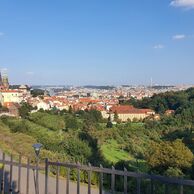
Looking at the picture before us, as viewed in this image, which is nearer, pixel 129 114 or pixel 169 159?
pixel 169 159

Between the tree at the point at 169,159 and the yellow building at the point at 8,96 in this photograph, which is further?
the yellow building at the point at 8,96

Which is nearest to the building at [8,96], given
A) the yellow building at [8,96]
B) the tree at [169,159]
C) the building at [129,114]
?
the yellow building at [8,96]

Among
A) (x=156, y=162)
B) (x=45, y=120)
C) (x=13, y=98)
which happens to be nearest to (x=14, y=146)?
(x=156, y=162)

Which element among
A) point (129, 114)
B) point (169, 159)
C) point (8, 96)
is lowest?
point (129, 114)

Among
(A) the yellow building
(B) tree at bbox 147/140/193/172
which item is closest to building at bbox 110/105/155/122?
(A) the yellow building

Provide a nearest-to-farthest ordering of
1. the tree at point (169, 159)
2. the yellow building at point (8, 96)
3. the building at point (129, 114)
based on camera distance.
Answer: the tree at point (169, 159), the yellow building at point (8, 96), the building at point (129, 114)

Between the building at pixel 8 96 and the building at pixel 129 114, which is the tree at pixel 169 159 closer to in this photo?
the building at pixel 8 96

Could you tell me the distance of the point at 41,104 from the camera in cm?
9050

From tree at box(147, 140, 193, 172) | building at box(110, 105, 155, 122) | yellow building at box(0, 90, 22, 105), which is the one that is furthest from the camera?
building at box(110, 105, 155, 122)

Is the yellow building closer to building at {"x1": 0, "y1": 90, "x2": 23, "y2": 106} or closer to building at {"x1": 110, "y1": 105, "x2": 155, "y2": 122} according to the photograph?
building at {"x1": 0, "y1": 90, "x2": 23, "y2": 106}

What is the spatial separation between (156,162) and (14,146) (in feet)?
20.1

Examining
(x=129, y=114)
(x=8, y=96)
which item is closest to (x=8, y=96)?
(x=8, y=96)

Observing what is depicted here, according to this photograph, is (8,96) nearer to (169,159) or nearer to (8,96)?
(8,96)

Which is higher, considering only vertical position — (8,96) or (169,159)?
(169,159)
